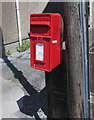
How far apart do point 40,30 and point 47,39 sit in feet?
0.38

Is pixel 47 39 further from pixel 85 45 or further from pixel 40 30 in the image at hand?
pixel 85 45

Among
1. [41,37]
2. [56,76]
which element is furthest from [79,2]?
[56,76]

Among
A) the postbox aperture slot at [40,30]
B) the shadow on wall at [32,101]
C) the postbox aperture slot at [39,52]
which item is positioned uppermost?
the postbox aperture slot at [40,30]

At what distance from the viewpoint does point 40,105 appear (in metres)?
3.25

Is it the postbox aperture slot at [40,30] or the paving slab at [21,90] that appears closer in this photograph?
the postbox aperture slot at [40,30]

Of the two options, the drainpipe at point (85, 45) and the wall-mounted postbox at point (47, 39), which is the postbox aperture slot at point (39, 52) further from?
the drainpipe at point (85, 45)

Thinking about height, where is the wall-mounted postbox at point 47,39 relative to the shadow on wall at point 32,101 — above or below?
above

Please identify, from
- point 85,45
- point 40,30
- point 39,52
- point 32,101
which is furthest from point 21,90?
point 85,45

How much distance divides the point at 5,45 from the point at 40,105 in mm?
3545

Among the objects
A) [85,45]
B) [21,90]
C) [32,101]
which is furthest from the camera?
[21,90]

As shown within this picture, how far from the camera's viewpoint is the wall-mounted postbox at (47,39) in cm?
157

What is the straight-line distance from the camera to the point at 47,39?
1609mm

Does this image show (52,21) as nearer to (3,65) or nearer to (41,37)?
(41,37)

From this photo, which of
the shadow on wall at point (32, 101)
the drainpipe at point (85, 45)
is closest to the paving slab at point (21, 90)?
the shadow on wall at point (32, 101)
